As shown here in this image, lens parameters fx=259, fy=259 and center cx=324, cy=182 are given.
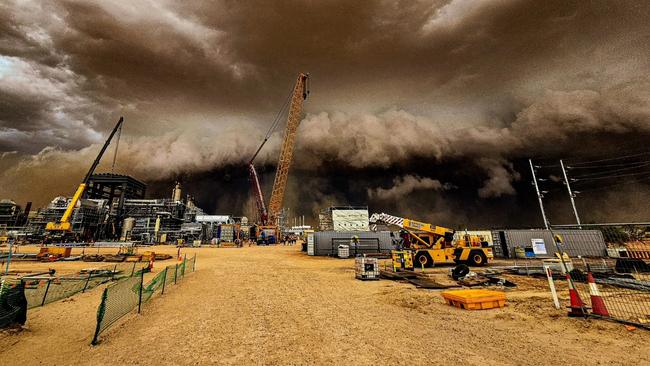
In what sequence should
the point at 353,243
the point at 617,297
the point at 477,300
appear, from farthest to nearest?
the point at 353,243 → the point at 617,297 → the point at 477,300

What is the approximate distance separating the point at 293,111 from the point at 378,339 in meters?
77.3

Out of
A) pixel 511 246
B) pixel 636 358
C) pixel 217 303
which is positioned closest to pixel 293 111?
pixel 511 246

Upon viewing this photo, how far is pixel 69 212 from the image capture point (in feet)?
212

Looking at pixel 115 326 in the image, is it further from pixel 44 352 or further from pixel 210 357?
pixel 210 357

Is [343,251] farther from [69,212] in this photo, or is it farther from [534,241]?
[69,212]

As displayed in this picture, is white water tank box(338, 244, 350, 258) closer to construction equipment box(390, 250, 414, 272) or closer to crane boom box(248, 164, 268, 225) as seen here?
construction equipment box(390, 250, 414, 272)

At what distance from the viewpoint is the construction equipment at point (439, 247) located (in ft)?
77.7

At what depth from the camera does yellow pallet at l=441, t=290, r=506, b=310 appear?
9.80 meters

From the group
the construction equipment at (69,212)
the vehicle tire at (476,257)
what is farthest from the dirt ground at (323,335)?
the construction equipment at (69,212)

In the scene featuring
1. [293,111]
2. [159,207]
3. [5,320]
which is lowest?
[5,320]

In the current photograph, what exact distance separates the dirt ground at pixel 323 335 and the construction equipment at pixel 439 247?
11.9m

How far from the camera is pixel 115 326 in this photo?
8.41 m

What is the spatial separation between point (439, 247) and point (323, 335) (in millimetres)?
19926

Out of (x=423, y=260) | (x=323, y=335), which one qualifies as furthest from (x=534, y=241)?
(x=323, y=335)
